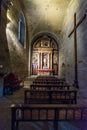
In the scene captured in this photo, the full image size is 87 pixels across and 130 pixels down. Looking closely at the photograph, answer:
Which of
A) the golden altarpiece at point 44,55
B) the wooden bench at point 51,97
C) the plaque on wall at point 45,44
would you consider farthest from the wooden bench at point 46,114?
the plaque on wall at point 45,44

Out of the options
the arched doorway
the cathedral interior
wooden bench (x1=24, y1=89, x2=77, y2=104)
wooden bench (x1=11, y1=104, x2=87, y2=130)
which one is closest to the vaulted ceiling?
the cathedral interior

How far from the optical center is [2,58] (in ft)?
21.6

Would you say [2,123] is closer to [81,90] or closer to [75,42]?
[81,90]

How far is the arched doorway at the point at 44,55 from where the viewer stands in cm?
1538

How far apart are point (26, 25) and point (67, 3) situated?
3.73m

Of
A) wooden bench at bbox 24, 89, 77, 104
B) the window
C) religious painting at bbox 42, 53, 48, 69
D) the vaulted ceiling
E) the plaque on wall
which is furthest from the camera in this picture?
the plaque on wall

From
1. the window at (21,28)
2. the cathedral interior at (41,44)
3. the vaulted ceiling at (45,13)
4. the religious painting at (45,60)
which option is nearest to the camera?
the cathedral interior at (41,44)

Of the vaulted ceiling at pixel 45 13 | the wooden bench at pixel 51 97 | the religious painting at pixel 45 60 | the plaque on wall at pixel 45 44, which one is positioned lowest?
the wooden bench at pixel 51 97

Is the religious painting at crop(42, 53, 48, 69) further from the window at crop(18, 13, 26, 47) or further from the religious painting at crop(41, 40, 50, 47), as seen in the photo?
the window at crop(18, 13, 26, 47)

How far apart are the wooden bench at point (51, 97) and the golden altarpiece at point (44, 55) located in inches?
426

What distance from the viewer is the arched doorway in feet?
50.4

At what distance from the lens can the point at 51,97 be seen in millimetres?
4242

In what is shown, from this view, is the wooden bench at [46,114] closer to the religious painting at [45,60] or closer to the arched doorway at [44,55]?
the arched doorway at [44,55]

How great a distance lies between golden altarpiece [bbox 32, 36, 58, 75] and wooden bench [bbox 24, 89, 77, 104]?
10823mm
